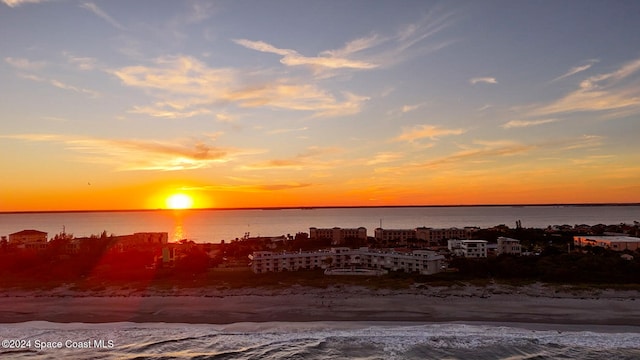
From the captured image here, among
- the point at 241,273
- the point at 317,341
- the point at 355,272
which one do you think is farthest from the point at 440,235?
the point at 317,341

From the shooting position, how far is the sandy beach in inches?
922

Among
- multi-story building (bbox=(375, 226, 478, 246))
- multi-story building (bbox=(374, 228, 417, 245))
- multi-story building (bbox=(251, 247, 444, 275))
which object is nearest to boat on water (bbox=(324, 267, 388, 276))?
multi-story building (bbox=(251, 247, 444, 275))

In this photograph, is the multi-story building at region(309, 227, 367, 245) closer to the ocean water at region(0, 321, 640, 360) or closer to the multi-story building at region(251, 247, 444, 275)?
the multi-story building at region(251, 247, 444, 275)

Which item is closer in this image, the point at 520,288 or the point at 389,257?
the point at 520,288

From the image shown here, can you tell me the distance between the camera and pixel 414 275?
114ft

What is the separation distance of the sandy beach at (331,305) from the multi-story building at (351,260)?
8889mm

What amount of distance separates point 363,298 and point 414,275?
901 centimetres

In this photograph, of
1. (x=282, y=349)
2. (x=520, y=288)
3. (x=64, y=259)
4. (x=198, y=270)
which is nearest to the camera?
(x=282, y=349)

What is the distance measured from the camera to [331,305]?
25641 mm

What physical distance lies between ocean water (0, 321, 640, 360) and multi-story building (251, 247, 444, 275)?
1682 centimetres

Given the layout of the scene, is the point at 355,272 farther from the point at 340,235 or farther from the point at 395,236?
the point at 340,235

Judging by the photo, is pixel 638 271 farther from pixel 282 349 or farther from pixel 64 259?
pixel 64 259

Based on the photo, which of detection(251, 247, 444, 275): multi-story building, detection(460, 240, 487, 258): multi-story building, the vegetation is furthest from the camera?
detection(460, 240, 487, 258): multi-story building

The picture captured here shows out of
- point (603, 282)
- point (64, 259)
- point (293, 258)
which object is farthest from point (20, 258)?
point (603, 282)
